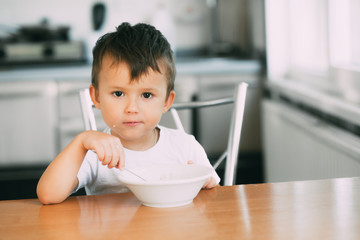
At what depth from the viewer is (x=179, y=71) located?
3.18 m

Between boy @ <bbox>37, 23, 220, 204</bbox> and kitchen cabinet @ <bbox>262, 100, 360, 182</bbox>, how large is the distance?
0.92 m

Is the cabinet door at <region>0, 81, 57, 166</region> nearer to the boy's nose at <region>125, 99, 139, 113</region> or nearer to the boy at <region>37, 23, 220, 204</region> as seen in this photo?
the boy at <region>37, 23, 220, 204</region>

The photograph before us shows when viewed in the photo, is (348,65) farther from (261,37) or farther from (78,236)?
(78,236)

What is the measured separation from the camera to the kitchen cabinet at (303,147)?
1853 mm

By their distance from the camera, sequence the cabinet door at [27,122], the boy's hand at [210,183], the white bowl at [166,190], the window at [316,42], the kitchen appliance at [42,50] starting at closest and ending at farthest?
the white bowl at [166,190] < the boy's hand at [210,183] < the window at [316,42] < the cabinet door at [27,122] < the kitchen appliance at [42,50]

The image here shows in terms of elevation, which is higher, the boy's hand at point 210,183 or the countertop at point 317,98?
the boy's hand at point 210,183

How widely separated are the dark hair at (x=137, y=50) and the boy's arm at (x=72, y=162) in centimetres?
18

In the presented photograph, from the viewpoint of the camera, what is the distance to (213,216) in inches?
32.1

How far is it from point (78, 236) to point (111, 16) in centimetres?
327

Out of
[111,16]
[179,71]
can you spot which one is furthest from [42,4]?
[179,71]

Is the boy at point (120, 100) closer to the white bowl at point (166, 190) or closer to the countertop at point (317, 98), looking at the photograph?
the white bowl at point (166, 190)

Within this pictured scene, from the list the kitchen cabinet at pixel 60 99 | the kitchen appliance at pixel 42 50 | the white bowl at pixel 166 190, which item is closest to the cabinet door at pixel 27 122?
the kitchen cabinet at pixel 60 99

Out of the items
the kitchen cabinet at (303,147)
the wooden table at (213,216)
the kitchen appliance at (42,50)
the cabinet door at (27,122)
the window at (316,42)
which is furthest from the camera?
the kitchen appliance at (42,50)

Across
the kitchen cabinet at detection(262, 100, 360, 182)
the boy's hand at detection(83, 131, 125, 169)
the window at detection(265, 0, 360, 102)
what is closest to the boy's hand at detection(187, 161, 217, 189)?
the boy's hand at detection(83, 131, 125, 169)
